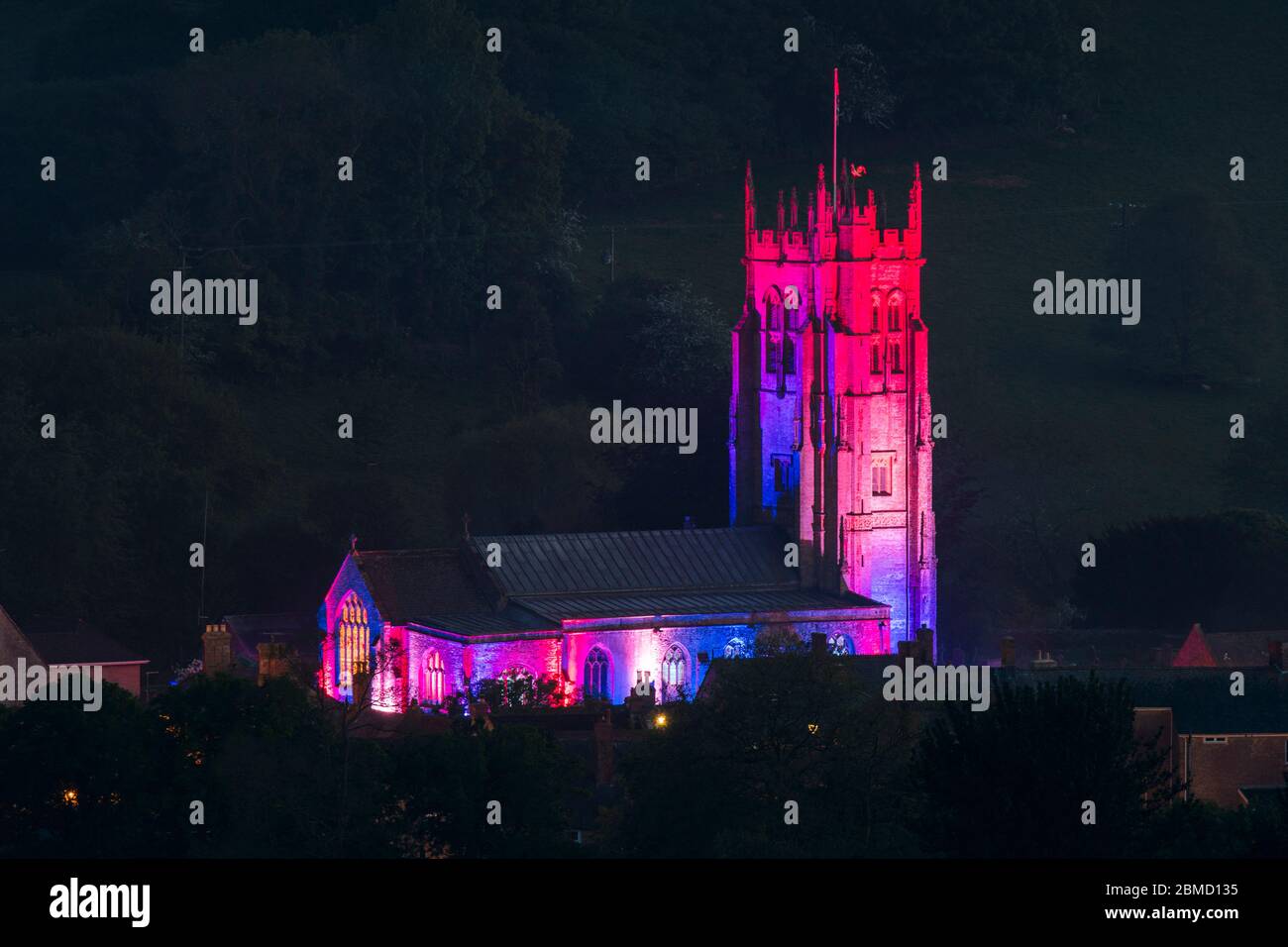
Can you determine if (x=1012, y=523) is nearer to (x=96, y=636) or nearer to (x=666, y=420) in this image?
(x=666, y=420)

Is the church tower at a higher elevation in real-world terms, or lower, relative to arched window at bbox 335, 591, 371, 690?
higher

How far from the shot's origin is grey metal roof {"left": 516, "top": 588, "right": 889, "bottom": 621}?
138 m

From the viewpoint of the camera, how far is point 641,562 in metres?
142

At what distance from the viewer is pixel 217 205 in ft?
642

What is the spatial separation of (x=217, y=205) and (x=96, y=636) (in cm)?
5361

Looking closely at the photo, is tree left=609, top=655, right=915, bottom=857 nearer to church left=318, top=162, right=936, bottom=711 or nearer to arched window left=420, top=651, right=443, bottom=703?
arched window left=420, top=651, right=443, bottom=703

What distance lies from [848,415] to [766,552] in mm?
5267

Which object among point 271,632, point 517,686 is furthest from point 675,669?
point 271,632

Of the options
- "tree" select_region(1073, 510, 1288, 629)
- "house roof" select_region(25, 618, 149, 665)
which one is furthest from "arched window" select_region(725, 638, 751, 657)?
"tree" select_region(1073, 510, 1288, 629)

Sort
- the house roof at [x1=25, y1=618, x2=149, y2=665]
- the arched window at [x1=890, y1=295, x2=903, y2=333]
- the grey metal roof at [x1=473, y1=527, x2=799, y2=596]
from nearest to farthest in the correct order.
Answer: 1. the grey metal roof at [x1=473, y1=527, x2=799, y2=596]
2. the house roof at [x1=25, y1=618, x2=149, y2=665]
3. the arched window at [x1=890, y1=295, x2=903, y2=333]

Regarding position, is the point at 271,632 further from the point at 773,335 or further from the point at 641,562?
the point at 773,335

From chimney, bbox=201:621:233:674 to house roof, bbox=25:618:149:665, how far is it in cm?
413
